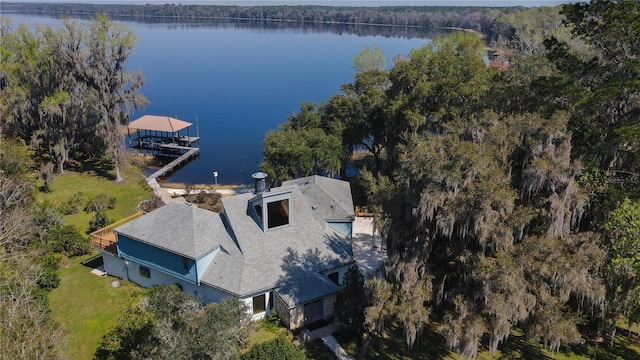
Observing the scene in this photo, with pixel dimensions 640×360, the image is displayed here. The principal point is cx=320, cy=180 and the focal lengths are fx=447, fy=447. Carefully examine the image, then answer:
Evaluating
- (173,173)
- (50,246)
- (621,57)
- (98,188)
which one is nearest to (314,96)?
(173,173)

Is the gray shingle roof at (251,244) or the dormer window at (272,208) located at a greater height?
the dormer window at (272,208)

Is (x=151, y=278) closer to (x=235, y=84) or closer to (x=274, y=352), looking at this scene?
(x=274, y=352)

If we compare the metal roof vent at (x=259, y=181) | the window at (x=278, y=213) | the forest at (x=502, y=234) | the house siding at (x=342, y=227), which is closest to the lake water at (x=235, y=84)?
the house siding at (x=342, y=227)

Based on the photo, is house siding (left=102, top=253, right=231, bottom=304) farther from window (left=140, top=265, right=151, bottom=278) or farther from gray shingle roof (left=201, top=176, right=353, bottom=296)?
gray shingle roof (left=201, top=176, right=353, bottom=296)

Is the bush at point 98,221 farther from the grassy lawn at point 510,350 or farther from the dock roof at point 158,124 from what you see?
the dock roof at point 158,124

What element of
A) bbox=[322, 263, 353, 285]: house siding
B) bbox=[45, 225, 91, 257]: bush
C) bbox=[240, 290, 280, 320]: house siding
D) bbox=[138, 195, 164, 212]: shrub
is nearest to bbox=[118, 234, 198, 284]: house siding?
bbox=[240, 290, 280, 320]: house siding

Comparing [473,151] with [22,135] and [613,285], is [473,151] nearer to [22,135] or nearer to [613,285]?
[613,285]
